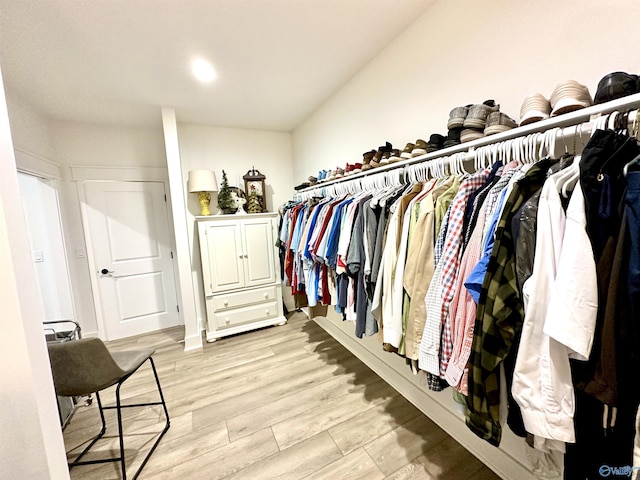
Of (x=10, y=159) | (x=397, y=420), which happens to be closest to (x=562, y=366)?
(x=397, y=420)

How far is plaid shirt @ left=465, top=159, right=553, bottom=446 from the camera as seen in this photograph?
0.73 metres

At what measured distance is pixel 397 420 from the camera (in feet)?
5.45

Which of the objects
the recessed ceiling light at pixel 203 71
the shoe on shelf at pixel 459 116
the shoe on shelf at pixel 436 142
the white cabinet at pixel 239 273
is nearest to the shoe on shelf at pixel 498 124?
the shoe on shelf at pixel 459 116

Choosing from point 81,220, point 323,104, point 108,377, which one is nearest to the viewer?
point 108,377

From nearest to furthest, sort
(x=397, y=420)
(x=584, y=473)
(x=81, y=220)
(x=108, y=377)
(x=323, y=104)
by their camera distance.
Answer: (x=584, y=473) → (x=108, y=377) → (x=397, y=420) → (x=323, y=104) → (x=81, y=220)

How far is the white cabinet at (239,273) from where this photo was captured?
2.79 metres

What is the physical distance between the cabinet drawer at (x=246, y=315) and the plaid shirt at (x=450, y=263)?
2440 mm

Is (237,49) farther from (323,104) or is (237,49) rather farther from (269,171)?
(269,171)

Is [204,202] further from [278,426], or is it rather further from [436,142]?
[436,142]

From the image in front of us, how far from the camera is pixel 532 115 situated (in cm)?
91

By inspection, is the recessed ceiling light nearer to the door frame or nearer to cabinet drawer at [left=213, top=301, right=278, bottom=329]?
the door frame

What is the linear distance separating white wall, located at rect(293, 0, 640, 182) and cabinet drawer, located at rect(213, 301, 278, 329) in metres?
1.99

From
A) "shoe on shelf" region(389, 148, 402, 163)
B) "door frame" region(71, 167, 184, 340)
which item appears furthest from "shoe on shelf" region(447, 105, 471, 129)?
"door frame" region(71, 167, 184, 340)

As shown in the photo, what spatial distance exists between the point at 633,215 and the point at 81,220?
4126mm
